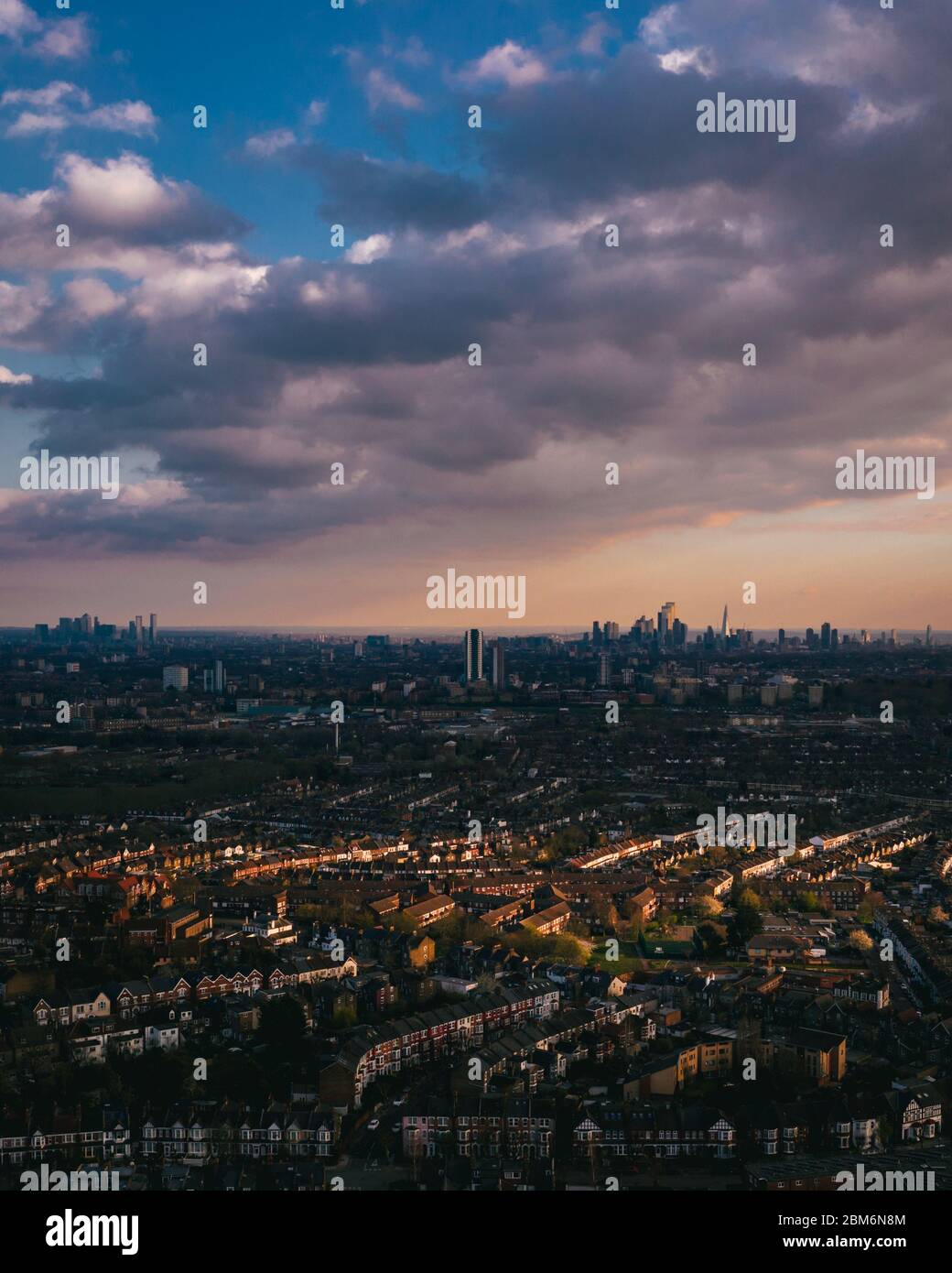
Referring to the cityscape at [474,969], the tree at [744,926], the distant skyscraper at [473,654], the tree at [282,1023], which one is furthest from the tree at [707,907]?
the distant skyscraper at [473,654]

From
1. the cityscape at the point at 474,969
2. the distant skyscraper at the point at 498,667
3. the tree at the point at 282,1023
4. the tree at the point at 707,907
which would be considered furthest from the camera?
the distant skyscraper at the point at 498,667

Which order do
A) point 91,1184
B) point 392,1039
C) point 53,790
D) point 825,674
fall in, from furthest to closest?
point 825,674, point 53,790, point 392,1039, point 91,1184

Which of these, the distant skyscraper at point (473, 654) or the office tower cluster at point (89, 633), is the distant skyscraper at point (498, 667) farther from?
the office tower cluster at point (89, 633)

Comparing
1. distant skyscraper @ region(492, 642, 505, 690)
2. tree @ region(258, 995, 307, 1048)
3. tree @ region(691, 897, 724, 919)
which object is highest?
distant skyscraper @ region(492, 642, 505, 690)

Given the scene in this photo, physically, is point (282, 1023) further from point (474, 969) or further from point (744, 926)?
point (744, 926)

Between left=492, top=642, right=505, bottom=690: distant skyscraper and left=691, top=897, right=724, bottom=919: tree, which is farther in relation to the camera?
left=492, top=642, right=505, bottom=690: distant skyscraper

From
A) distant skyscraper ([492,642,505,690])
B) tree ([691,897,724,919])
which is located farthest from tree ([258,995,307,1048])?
distant skyscraper ([492,642,505,690])

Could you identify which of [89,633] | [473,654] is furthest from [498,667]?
[89,633]

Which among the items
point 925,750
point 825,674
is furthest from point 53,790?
point 825,674

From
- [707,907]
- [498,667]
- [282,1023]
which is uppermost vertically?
[498,667]

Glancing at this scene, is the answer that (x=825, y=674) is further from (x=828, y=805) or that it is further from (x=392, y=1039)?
(x=392, y=1039)

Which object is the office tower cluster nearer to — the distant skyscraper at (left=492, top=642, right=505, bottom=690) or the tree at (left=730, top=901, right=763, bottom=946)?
the distant skyscraper at (left=492, top=642, right=505, bottom=690)
